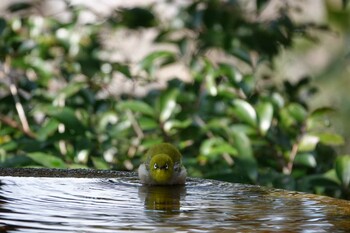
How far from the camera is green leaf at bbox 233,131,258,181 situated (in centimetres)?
250

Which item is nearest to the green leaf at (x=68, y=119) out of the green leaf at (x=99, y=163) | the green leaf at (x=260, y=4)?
the green leaf at (x=99, y=163)

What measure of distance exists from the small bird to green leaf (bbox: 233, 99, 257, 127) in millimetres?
1079

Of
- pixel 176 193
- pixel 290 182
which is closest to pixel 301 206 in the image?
pixel 176 193

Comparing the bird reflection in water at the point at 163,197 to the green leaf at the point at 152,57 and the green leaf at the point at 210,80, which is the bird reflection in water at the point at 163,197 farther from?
the green leaf at the point at 152,57

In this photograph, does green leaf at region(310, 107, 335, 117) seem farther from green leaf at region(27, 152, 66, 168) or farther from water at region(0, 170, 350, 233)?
water at region(0, 170, 350, 233)

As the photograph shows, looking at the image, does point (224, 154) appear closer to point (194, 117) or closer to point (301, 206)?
point (194, 117)

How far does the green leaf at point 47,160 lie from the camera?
242 cm

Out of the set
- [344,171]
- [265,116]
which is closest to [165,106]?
[265,116]

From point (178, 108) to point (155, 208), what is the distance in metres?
2.05

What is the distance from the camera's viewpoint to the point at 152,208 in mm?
1249

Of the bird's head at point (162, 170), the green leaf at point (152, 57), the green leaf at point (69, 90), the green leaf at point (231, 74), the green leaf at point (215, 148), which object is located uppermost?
the green leaf at point (152, 57)

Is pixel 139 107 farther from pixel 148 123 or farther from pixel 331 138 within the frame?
pixel 331 138

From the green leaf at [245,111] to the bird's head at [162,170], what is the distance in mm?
1135

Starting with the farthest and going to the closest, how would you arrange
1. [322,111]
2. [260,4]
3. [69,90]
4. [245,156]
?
1. [260,4]
2. [69,90]
3. [322,111]
4. [245,156]
